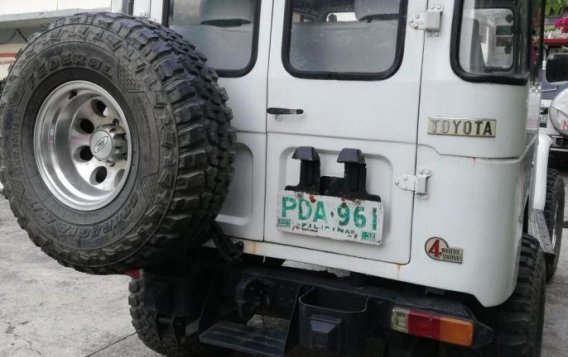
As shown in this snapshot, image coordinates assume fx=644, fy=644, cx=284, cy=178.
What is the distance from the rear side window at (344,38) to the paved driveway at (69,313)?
2.18 meters

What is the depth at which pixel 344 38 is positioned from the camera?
9.22 ft

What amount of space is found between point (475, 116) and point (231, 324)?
1.56 metres

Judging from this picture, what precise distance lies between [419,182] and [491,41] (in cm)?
65

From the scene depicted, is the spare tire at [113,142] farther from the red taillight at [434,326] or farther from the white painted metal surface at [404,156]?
the red taillight at [434,326]

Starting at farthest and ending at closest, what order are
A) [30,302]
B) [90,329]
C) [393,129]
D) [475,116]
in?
[30,302], [90,329], [393,129], [475,116]

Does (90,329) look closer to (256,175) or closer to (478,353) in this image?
(256,175)

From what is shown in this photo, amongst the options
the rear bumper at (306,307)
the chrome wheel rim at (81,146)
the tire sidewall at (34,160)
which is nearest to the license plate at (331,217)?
the rear bumper at (306,307)

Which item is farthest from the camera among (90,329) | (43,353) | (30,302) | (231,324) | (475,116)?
(30,302)

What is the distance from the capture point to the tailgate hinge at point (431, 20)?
100 inches

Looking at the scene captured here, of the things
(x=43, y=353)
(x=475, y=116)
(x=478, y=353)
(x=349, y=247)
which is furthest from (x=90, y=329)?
(x=475, y=116)

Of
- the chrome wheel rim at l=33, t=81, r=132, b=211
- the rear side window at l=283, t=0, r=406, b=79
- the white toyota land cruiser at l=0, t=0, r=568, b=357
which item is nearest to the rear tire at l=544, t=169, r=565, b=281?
the white toyota land cruiser at l=0, t=0, r=568, b=357

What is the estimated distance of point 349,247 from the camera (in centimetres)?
281

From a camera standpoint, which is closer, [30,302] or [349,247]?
[349,247]

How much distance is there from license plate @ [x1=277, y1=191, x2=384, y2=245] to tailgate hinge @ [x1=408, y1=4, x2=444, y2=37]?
0.73 m
